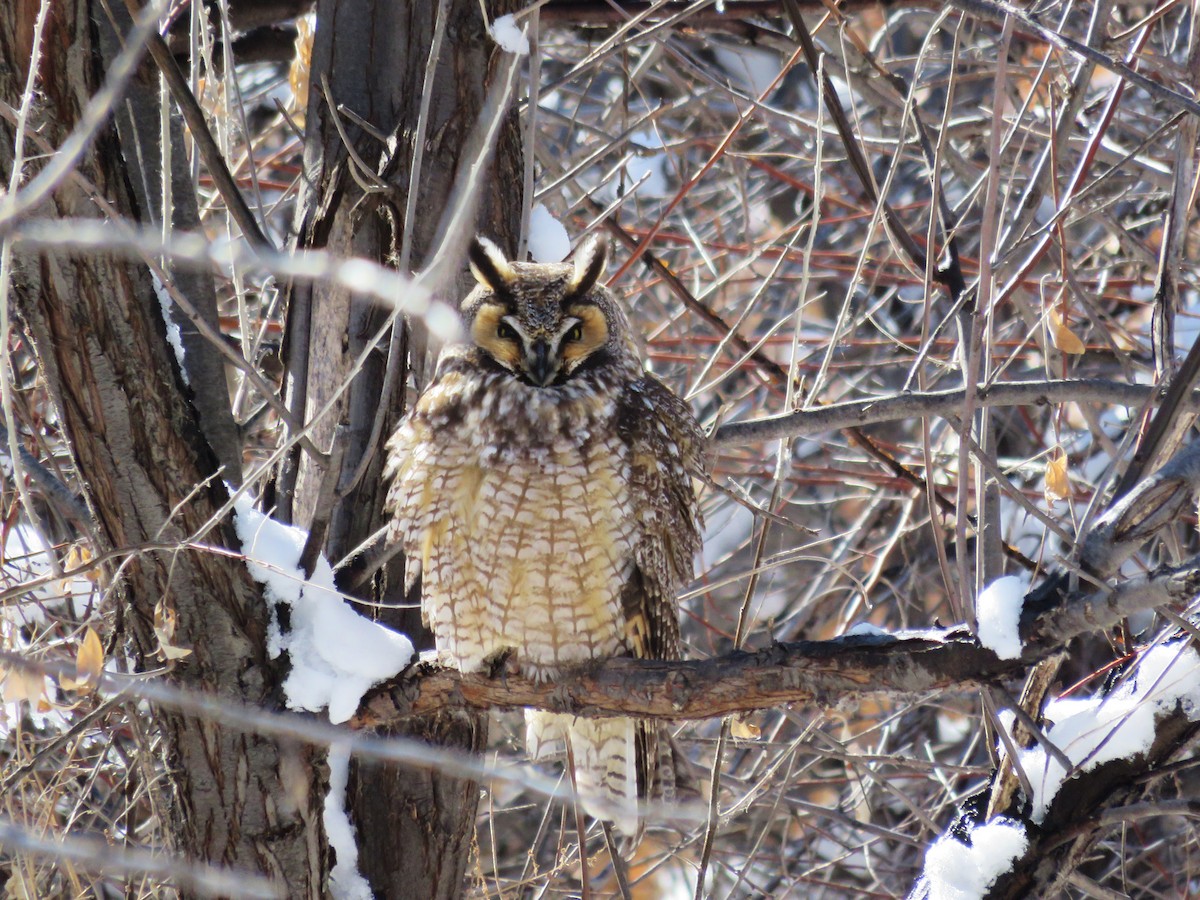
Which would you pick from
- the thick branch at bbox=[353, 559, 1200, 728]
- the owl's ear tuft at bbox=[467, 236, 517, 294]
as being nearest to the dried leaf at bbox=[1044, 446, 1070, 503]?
the thick branch at bbox=[353, 559, 1200, 728]

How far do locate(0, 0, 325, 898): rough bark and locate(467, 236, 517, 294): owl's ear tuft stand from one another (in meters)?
0.74

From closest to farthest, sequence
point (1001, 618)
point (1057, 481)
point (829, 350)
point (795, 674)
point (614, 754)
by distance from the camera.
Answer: point (1001, 618) → point (795, 674) → point (829, 350) → point (1057, 481) → point (614, 754)

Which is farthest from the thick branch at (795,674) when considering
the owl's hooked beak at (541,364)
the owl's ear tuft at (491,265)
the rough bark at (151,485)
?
the owl's ear tuft at (491,265)

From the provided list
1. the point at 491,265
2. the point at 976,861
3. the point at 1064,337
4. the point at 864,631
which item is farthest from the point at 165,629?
the point at 1064,337

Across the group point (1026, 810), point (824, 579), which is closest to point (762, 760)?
point (824, 579)

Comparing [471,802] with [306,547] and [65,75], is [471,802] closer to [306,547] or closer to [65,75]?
[306,547]

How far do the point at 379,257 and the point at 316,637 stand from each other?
3.17ft

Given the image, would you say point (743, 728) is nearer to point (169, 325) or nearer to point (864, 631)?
point (864, 631)

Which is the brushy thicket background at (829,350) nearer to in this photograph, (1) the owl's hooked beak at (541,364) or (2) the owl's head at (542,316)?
(2) the owl's head at (542,316)

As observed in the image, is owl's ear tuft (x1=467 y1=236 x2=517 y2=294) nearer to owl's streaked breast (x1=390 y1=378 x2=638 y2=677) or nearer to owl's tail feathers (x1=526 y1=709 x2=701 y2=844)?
owl's streaked breast (x1=390 y1=378 x2=638 y2=677)

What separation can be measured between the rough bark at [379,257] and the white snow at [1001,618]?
1.39 meters

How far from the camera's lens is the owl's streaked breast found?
2641 millimetres

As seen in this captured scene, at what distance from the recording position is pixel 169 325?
95.2 inches

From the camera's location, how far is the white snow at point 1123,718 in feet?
7.91
